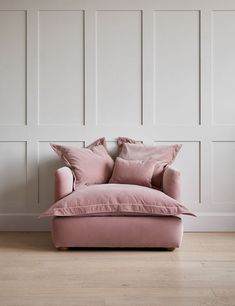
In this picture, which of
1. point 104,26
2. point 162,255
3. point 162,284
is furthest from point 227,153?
point 162,284

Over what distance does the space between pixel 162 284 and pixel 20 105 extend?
2.53 metres

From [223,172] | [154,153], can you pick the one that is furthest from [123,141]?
[223,172]

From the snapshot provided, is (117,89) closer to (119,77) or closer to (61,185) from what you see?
(119,77)

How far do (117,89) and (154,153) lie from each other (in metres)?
0.80

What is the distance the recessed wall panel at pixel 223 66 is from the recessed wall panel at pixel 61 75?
137 cm

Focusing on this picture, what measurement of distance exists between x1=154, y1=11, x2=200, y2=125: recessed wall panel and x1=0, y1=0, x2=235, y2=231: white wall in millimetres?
10

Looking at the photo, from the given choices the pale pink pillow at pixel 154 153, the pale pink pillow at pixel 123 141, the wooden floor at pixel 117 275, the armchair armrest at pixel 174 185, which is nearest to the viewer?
the wooden floor at pixel 117 275

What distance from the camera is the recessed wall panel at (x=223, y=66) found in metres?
4.27

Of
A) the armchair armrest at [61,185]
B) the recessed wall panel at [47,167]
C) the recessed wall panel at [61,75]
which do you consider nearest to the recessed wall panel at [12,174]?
the recessed wall panel at [47,167]

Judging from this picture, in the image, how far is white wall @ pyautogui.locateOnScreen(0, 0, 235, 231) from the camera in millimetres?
4254

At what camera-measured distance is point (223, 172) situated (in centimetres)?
429

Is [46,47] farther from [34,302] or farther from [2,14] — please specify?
[34,302]

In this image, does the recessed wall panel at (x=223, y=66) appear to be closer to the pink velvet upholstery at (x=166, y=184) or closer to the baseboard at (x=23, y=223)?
the pink velvet upholstery at (x=166, y=184)

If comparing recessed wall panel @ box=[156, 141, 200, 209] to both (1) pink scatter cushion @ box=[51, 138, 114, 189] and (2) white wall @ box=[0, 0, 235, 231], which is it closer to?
(2) white wall @ box=[0, 0, 235, 231]
